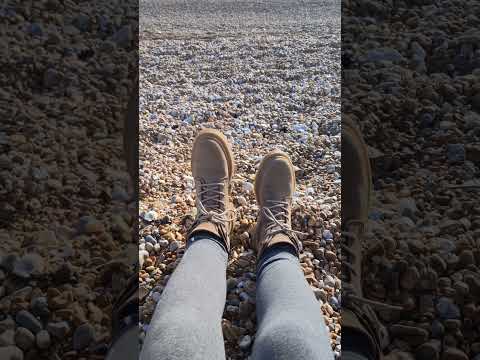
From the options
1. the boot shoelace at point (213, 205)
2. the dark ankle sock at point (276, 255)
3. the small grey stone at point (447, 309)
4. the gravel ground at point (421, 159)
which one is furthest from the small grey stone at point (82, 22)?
the small grey stone at point (447, 309)

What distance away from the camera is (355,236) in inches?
47.0

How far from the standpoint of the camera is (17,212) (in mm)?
1109

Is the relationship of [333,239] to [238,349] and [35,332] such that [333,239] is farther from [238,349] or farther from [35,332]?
[35,332]

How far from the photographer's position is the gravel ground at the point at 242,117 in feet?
4.04

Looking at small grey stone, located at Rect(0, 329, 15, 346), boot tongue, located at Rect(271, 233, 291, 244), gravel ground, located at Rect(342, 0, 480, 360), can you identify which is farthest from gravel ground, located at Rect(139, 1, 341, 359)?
small grey stone, located at Rect(0, 329, 15, 346)

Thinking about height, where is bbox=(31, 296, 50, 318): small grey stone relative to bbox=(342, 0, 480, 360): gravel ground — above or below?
below

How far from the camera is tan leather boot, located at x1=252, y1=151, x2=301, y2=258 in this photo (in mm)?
1213

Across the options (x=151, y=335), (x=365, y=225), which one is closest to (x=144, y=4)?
(x=365, y=225)

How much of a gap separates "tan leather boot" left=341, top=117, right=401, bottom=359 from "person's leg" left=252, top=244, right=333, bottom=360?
16 cm

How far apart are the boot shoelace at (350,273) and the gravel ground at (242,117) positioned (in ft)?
0.29

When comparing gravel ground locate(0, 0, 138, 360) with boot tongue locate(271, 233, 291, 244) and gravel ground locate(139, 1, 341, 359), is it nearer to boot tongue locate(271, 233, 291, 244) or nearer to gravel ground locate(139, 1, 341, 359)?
gravel ground locate(139, 1, 341, 359)

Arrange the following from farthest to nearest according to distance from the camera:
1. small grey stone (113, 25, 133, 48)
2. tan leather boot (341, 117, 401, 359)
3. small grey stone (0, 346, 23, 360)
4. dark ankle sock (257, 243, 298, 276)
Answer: small grey stone (113, 25, 133, 48)
dark ankle sock (257, 243, 298, 276)
tan leather boot (341, 117, 401, 359)
small grey stone (0, 346, 23, 360)

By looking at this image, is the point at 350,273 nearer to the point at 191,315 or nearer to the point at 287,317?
the point at 287,317

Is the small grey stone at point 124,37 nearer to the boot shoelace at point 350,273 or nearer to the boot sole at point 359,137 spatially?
the boot sole at point 359,137
